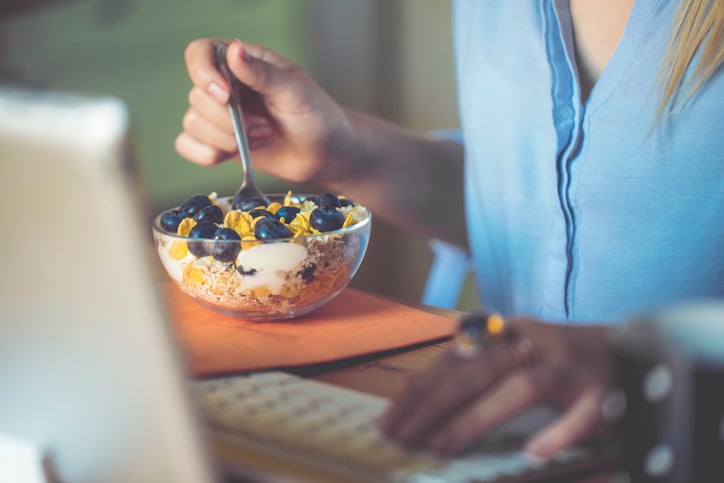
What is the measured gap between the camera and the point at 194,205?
903 millimetres

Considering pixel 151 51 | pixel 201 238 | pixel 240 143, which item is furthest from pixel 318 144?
pixel 151 51

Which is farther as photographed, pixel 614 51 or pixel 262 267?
pixel 614 51

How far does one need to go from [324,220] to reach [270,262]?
73 millimetres

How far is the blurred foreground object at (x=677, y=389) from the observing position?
1.45 ft

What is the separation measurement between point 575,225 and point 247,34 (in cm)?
180

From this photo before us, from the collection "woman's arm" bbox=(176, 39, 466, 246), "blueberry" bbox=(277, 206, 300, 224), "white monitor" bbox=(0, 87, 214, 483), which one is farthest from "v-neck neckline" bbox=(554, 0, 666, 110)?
"white monitor" bbox=(0, 87, 214, 483)

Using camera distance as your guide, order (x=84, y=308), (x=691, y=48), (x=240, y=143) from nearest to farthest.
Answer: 1. (x=84, y=308)
2. (x=691, y=48)
3. (x=240, y=143)

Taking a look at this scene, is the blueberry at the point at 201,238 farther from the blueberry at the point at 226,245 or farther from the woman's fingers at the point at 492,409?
the woman's fingers at the point at 492,409

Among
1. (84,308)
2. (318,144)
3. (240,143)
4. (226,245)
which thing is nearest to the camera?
(84,308)

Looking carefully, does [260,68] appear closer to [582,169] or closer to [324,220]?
[324,220]

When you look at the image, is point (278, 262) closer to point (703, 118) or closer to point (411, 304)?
point (411, 304)

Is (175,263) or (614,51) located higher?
(614,51)

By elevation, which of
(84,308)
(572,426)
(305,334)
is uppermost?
(84,308)

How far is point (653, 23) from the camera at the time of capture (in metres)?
0.99
